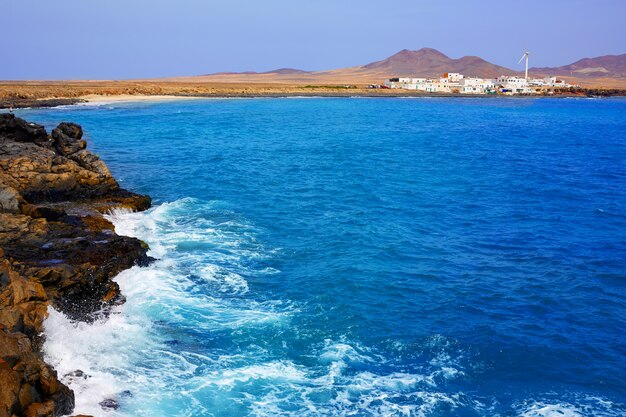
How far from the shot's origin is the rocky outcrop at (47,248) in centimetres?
1040

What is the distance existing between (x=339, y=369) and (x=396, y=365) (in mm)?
1396

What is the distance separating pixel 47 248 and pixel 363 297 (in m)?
9.49

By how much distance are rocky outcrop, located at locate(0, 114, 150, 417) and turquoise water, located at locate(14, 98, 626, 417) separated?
0.70 meters

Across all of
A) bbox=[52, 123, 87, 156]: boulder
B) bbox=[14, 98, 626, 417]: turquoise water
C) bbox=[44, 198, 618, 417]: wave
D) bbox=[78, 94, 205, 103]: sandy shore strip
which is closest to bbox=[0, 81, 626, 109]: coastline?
bbox=[78, 94, 205, 103]: sandy shore strip

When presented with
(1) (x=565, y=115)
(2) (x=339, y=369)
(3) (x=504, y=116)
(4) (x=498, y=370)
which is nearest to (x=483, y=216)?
(4) (x=498, y=370)

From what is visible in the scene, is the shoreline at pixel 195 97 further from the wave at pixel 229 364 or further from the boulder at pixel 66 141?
the wave at pixel 229 364

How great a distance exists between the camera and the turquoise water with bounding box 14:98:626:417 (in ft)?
41.8

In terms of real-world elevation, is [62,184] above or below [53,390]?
above

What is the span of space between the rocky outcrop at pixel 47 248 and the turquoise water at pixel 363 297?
2.30 ft

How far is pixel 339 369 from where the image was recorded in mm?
13641

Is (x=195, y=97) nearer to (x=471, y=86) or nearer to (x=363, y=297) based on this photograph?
(x=471, y=86)

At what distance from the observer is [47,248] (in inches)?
672

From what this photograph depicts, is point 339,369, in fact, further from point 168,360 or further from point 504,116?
point 504,116

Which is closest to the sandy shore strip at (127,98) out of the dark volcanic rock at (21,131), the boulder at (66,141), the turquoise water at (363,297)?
the turquoise water at (363,297)
